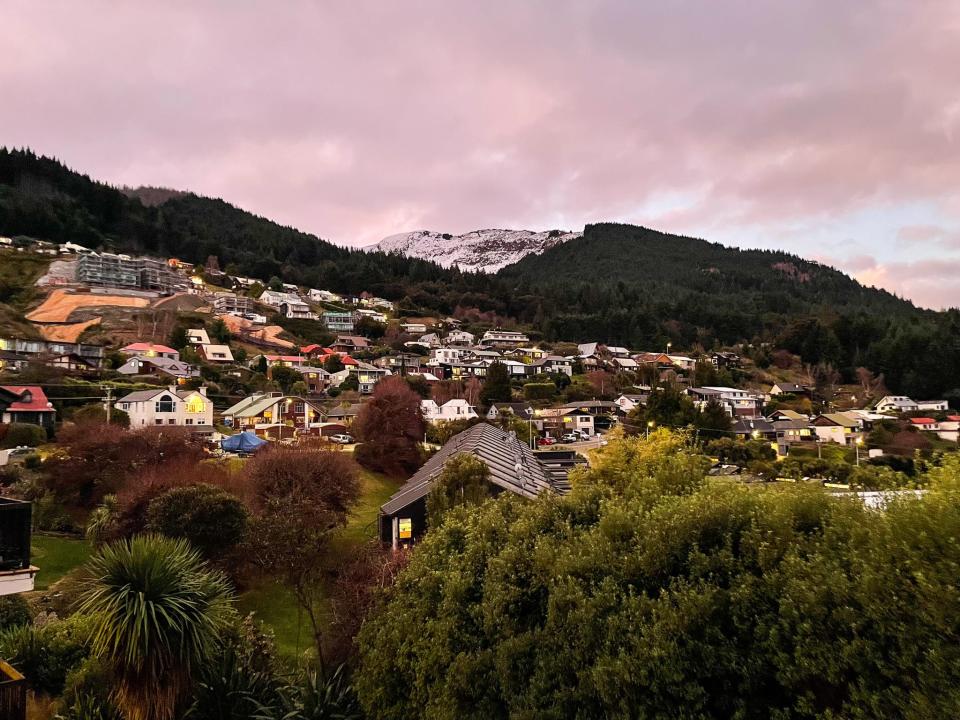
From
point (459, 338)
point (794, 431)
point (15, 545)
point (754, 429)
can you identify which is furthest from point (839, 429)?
point (15, 545)

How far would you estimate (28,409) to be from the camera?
1554 inches

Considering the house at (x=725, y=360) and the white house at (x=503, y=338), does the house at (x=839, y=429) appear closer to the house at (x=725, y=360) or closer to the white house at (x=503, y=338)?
the house at (x=725, y=360)

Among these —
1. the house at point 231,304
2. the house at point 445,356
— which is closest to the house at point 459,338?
the house at point 445,356

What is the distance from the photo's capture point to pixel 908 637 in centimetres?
544

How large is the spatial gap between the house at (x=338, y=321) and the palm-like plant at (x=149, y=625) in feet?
339

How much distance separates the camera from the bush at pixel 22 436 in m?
34.4

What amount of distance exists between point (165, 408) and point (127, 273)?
78.5 metres

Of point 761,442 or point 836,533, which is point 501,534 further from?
point 761,442

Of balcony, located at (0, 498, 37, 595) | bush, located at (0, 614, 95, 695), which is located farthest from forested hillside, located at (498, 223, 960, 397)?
balcony, located at (0, 498, 37, 595)

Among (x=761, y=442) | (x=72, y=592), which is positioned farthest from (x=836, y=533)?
(x=761, y=442)

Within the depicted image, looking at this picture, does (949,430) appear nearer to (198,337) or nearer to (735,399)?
(735,399)

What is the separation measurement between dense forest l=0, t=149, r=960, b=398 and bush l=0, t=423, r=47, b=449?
9650cm

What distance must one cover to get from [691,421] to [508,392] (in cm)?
2413

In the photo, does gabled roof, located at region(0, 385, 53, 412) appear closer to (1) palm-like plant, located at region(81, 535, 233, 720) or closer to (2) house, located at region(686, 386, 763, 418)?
(1) palm-like plant, located at region(81, 535, 233, 720)
